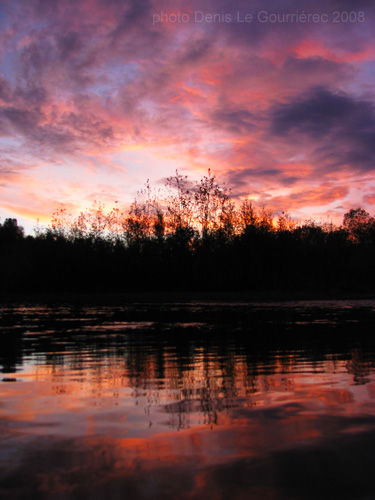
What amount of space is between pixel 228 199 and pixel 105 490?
62.5 m

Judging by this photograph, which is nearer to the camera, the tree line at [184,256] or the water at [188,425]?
the water at [188,425]

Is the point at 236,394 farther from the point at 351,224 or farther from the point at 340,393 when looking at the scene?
the point at 351,224

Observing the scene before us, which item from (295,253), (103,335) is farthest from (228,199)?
(103,335)

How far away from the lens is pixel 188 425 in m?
5.52

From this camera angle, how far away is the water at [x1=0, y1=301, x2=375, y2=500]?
12.9 ft

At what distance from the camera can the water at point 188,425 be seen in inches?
155

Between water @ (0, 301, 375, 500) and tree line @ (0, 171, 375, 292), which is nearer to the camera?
water @ (0, 301, 375, 500)

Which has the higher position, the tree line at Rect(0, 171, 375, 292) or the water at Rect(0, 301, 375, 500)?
the tree line at Rect(0, 171, 375, 292)

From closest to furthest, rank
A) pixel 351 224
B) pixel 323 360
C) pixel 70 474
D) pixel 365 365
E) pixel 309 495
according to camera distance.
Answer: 1. pixel 309 495
2. pixel 70 474
3. pixel 365 365
4. pixel 323 360
5. pixel 351 224

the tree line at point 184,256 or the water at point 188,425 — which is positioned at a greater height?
the tree line at point 184,256

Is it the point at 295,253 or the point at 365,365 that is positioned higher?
the point at 295,253

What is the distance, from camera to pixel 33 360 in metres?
10.9

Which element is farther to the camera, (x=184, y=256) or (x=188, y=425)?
(x=184, y=256)

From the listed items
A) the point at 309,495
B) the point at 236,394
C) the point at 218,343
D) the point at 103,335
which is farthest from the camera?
the point at 103,335
